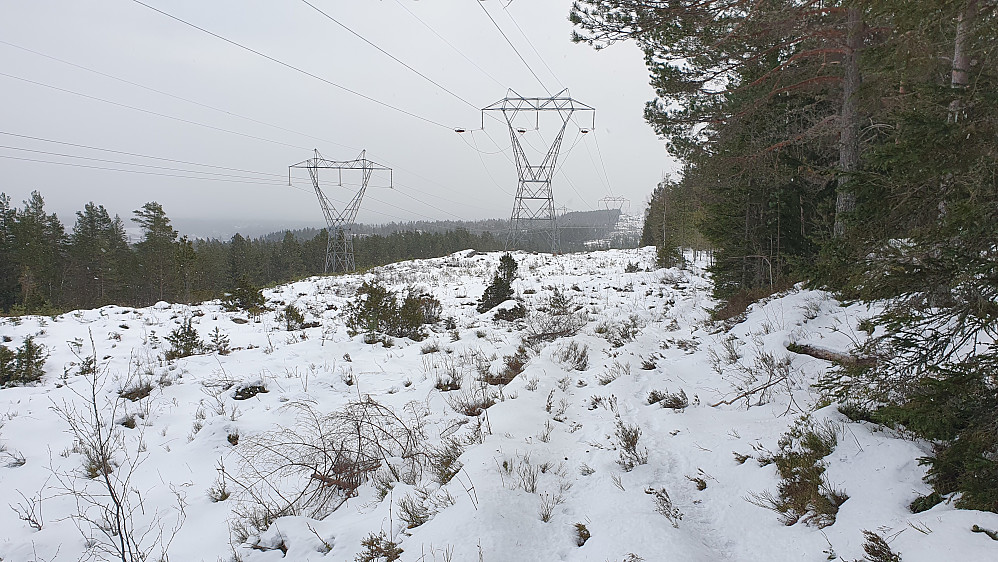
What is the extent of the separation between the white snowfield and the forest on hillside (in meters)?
0.47

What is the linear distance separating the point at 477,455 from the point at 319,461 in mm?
1464

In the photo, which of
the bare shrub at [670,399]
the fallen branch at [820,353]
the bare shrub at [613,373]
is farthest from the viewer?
the bare shrub at [613,373]

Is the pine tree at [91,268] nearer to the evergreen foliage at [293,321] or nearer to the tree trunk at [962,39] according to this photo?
the evergreen foliage at [293,321]

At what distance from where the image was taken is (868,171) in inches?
101

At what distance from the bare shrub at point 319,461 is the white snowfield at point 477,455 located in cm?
3

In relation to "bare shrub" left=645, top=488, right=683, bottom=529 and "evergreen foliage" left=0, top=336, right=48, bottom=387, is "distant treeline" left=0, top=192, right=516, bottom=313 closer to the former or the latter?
"evergreen foliage" left=0, top=336, right=48, bottom=387

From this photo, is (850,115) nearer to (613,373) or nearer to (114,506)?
(613,373)

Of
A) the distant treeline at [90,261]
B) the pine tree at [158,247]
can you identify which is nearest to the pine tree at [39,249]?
the distant treeline at [90,261]

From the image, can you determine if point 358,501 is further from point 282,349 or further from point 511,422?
point 282,349

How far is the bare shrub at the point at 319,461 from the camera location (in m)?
3.19

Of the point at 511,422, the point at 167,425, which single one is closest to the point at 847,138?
the point at 511,422

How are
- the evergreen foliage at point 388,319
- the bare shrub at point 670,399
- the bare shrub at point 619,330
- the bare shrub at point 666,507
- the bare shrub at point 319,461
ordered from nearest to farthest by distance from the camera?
1. the bare shrub at point 666,507
2. the bare shrub at point 319,461
3. the bare shrub at point 670,399
4. the bare shrub at point 619,330
5. the evergreen foliage at point 388,319

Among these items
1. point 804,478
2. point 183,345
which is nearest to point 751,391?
point 804,478

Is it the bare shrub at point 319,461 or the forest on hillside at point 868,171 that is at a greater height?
the forest on hillside at point 868,171
